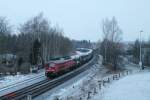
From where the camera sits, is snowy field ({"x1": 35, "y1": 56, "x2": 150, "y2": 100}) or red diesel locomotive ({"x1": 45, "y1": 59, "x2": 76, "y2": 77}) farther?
red diesel locomotive ({"x1": 45, "y1": 59, "x2": 76, "y2": 77})

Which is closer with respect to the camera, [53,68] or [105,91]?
[105,91]

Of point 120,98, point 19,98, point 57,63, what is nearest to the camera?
point 120,98

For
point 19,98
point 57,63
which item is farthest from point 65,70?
point 19,98

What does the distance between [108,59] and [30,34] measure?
2427cm

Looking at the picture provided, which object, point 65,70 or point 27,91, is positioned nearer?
point 27,91

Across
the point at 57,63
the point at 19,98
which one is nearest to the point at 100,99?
the point at 19,98

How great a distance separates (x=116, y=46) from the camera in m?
78.0

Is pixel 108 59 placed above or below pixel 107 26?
below

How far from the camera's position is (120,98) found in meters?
20.5

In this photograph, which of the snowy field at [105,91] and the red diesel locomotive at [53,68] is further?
the red diesel locomotive at [53,68]

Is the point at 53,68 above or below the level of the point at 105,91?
above

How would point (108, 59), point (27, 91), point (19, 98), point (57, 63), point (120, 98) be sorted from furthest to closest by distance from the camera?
point (108, 59) < point (57, 63) < point (27, 91) < point (19, 98) < point (120, 98)

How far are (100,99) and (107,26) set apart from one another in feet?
224

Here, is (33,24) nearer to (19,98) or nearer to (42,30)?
(42,30)
